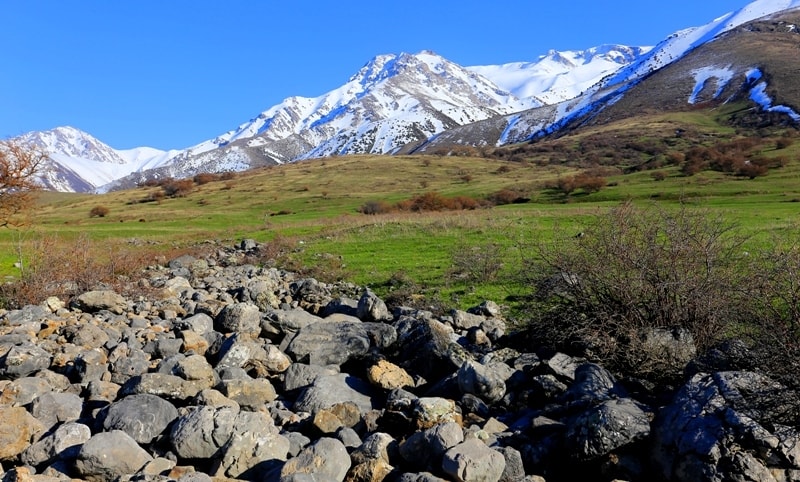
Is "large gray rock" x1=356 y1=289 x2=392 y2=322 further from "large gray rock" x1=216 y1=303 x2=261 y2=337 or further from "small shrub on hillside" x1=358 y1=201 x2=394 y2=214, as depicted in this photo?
"small shrub on hillside" x1=358 y1=201 x2=394 y2=214

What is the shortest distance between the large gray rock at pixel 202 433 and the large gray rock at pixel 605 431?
4469mm

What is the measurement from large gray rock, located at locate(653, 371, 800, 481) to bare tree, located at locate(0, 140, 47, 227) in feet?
75.3

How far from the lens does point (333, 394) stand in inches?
369

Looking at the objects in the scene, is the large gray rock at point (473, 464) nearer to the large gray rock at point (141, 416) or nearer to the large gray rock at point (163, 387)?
the large gray rock at point (141, 416)

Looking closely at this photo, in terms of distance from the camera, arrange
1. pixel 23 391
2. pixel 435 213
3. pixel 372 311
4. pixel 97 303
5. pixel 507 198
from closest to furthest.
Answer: pixel 23 391 → pixel 372 311 → pixel 97 303 → pixel 435 213 → pixel 507 198

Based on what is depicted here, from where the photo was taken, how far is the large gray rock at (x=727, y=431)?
19.7 feet

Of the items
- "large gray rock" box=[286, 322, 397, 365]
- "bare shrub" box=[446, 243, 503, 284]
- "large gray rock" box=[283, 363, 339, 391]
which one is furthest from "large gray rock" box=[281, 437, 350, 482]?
"bare shrub" box=[446, 243, 503, 284]

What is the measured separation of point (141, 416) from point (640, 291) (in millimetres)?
8633

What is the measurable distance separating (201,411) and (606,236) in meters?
8.26

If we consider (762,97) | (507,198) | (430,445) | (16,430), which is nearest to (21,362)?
(16,430)

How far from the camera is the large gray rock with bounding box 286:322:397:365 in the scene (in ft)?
37.5

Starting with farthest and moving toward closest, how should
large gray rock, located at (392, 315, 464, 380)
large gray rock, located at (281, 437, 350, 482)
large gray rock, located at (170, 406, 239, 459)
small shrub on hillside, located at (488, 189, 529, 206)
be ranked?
small shrub on hillside, located at (488, 189, 529, 206), large gray rock, located at (392, 315, 464, 380), large gray rock, located at (170, 406, 239, 459), large gray rock, located at (281, 437, 350, 482)

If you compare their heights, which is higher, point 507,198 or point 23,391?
point 507,198

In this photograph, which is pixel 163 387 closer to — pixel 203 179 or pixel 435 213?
pixel 435 213
